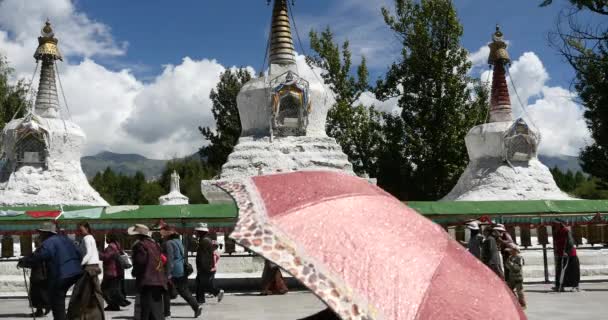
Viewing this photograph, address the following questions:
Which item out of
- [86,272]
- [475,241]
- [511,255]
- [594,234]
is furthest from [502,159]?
[86,272]

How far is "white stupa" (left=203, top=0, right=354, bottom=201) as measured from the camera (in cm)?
A: 2208

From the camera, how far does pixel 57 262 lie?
7.29 m

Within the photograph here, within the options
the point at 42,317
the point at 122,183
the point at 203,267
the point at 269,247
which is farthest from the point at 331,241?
the point at 122,183

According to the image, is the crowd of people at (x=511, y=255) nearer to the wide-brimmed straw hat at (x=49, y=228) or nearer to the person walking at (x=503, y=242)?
the person walking at (x=503, y=242)

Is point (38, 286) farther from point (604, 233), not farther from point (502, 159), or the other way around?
point (502, 159)

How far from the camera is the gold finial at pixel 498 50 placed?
94.5ft

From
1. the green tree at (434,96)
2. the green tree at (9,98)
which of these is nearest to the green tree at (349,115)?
the green tree at (434,96)

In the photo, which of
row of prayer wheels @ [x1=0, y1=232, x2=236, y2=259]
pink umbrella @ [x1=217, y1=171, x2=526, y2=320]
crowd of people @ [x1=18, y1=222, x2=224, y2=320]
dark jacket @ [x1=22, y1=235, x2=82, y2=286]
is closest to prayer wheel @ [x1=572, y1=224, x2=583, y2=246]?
row of prayer wheels @ [x1=0, y1=232, x2=236, y2=259]

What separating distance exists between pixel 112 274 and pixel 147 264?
3506 millimetres

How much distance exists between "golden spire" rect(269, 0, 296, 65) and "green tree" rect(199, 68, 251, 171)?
13479 mm

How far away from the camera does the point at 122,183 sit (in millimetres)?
61250

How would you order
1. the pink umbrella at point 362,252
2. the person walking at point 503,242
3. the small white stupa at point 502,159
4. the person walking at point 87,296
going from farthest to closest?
the small white stupa at point 502,159
the person walking at point 503,242
the person walking at point 87,296
the pink umbrella at point 362,252

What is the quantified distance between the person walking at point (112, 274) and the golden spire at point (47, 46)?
20.4m

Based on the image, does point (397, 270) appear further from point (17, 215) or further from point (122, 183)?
point (122, 183)
